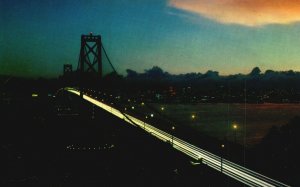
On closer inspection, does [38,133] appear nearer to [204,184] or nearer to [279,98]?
[204,184]

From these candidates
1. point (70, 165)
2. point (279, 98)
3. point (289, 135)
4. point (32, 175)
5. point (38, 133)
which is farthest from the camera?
point (279, 98)

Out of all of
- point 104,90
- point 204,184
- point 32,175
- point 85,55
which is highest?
point 85,55

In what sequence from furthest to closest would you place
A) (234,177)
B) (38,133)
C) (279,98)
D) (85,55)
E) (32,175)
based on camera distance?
(279,98)
(85,55)
(38,133)
(32,175)
(234,177)

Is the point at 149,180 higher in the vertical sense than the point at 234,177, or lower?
lower

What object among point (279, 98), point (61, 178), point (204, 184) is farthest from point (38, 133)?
point (279, 98)

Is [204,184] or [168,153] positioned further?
[168,153]

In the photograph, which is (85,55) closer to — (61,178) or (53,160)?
(53,160)

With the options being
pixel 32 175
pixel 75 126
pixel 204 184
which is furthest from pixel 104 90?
pixel 204 184
